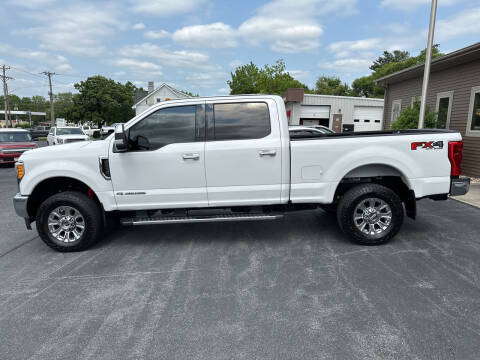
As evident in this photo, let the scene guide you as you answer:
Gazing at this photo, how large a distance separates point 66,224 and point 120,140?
1522mm

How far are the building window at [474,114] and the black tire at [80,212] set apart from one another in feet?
37.4

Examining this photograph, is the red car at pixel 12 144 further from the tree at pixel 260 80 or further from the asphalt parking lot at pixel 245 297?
the tree at pixel 260 80

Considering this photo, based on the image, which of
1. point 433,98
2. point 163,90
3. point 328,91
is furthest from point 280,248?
point 328,91

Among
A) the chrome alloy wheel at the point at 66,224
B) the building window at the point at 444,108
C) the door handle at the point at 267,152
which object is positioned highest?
the building window at the point at 444,108

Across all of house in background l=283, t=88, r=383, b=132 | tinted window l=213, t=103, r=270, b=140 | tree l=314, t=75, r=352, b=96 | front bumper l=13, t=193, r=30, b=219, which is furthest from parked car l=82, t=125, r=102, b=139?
tree l=314, t=75, r=352, b=96

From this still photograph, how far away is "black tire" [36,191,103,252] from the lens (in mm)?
4656

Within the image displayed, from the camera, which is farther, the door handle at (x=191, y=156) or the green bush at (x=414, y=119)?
the green bush at (x=414, y=119)

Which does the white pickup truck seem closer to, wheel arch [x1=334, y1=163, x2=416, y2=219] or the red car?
wheel arch [x1=334, y1=163, x2=416, y2=219]

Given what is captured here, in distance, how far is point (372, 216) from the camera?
476cm

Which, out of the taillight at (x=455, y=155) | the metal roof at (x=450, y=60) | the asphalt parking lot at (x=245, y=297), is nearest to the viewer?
the asphalt parking lot at (x=245, y=297)

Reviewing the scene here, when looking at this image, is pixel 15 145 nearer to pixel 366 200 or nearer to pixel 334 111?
pixel 366 200

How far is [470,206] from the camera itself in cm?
705

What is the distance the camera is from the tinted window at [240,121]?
466 cm

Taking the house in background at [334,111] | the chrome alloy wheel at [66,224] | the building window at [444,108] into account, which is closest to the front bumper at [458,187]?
the chrome alloy wheel at [66,224]
